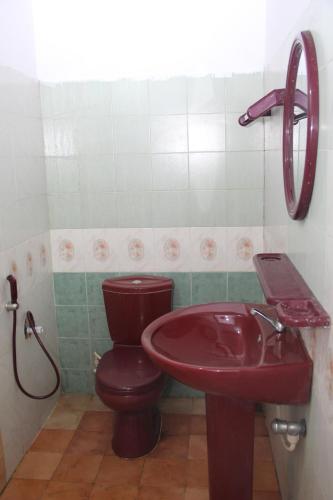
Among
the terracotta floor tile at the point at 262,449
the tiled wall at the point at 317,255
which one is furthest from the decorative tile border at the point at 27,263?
the terracotta floor tile at the point at 262,449

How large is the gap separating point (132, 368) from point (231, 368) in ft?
3.20

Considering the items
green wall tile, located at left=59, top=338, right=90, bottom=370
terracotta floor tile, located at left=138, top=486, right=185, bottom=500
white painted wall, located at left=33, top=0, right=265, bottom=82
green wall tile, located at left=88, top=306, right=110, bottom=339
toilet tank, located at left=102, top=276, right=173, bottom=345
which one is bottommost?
terracotta floor tile, located at left=138, top=486, right=185, bottom=500

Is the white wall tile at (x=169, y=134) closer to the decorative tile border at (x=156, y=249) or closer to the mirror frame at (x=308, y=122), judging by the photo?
the decorative tile border at (x=156, y=249)

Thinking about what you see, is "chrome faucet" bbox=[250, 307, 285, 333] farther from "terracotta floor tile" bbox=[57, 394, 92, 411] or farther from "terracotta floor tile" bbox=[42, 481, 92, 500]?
"terracotta floor tile" bbox=[57, 394, 92, 411]

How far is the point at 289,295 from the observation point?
4.59 feet

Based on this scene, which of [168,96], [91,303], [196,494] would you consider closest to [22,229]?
[91,303]

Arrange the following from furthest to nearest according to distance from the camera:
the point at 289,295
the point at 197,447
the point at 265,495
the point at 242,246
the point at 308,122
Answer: the point at 242,246 < the point at 197,447 < the point at 265,495 < the point at 289,295 < the point at 308,122

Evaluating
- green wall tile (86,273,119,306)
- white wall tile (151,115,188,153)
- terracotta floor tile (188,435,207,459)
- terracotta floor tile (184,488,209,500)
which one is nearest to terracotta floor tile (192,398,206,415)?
terracotta floor tile (188,435,207,459)

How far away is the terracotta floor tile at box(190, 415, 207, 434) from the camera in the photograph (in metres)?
2.46

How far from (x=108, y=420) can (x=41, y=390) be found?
40cm

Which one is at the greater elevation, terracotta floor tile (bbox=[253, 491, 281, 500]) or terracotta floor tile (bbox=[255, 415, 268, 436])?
terracotta floor tile (bbox=[255, 415, 268, 436])

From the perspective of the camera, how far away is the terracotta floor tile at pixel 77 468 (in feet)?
6.95

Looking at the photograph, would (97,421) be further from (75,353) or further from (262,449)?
(262,449)

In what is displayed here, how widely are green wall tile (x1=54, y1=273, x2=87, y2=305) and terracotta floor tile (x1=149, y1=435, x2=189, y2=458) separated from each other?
886 millimetres
